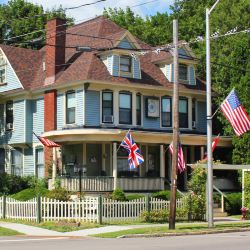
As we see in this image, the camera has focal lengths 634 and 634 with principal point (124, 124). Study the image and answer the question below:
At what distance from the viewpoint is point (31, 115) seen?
4059 cm

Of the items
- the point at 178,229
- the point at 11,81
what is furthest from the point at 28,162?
the point at 178,229

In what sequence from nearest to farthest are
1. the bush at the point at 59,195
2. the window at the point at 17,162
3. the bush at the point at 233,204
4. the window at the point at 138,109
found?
the bush at the point at 59,195
the bush at the point at 233,204
the window at the point at 138,109
the window at the point at 17,162

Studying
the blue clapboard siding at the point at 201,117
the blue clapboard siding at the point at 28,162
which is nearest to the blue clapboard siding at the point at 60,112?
the blue clapboard siding at the point at 28,162

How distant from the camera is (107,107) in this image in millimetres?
37156

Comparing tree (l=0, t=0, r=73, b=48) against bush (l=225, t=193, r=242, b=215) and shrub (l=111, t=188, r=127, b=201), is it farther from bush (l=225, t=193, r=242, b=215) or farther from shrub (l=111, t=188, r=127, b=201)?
bush (l=225, t=193, r=242, b=215)

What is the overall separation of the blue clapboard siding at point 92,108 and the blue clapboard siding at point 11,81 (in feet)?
19.3

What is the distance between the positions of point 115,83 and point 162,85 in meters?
4.03

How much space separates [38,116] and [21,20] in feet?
63.7

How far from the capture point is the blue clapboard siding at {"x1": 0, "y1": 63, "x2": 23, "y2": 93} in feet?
133

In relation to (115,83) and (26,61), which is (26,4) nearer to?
(26,61)

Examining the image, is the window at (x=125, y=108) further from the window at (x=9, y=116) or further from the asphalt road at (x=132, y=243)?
the asphalt road at (x=132, y=243)

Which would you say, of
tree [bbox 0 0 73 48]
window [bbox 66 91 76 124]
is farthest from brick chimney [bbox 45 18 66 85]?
tree [bbox 0 0 73 48]

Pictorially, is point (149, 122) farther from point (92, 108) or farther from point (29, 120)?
point (29, 120)

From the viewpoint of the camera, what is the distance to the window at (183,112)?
4059 centimetres
